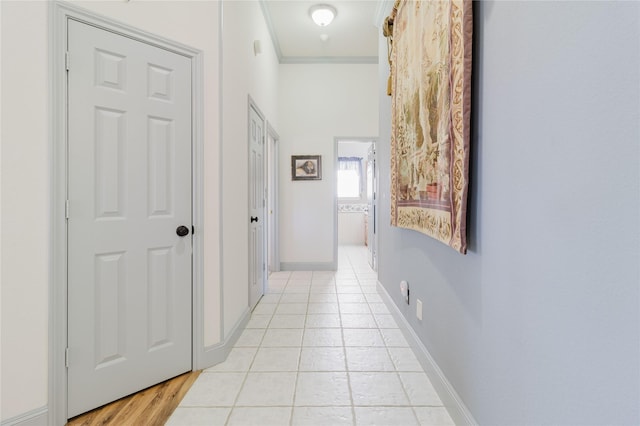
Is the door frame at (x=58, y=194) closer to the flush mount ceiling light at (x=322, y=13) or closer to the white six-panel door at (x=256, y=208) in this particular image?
the white six-panel door at (x=256, y=208)

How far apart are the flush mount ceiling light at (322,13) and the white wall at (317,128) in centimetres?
111

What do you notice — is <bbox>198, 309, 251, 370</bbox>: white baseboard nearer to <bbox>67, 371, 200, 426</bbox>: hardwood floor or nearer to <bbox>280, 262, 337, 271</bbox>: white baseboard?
<bbox>67, 371, 200, 426</bbox>: hardwood floor

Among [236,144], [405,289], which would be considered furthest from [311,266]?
[236,144]

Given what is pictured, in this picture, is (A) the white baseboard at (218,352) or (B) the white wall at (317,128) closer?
(A) the white baseboard at (218,352)

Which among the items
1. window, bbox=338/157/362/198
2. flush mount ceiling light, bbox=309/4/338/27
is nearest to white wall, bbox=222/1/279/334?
flush mount ceiling light, bbox=309/4/338/27

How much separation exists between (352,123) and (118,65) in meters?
3.40

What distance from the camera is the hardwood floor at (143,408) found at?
57.5 inches

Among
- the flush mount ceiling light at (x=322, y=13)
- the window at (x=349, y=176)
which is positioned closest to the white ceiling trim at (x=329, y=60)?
the flush mount ceiling light at (x=322, y=13)

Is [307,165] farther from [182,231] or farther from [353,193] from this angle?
[353,193]

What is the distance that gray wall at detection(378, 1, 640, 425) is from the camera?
642 mm

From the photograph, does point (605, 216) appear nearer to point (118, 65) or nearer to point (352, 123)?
point (118, 65)

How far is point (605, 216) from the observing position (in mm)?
678

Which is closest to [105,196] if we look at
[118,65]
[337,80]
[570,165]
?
[118,65]

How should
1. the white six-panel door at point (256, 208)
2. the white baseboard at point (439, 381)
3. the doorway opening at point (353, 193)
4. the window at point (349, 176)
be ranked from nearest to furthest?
1. the white baseboard at point (439, 381)
2. the white six-panel door at point (256, 208)
3. the doorway opening at point (353, 193)
4. the window at point (349, 176)
